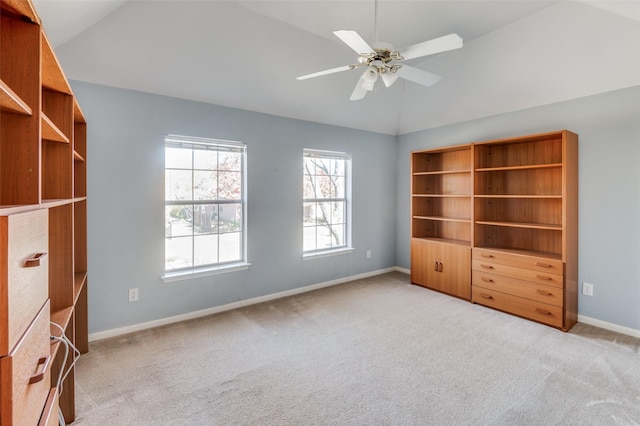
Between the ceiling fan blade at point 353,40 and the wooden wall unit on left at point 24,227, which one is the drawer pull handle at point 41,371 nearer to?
the wooden wall unit on left at point 24,227

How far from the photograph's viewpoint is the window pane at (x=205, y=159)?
136 inches

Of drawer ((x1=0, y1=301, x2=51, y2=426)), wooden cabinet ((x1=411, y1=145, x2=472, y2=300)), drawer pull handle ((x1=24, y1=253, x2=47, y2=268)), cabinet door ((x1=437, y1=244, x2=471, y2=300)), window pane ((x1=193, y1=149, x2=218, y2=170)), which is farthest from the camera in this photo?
wooden cabinet ((x1=411, y1=145, x2=472, y2=300))

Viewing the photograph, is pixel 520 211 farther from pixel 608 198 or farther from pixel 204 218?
pixel 204 218

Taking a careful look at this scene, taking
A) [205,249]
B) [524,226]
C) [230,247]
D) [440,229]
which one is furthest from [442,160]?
[205,249]

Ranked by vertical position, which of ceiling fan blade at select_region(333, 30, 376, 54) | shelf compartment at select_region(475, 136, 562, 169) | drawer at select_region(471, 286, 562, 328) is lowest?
drawer at select_region(471, 286, 562, 328)

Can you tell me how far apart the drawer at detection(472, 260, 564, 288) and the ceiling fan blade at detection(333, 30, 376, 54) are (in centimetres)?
284

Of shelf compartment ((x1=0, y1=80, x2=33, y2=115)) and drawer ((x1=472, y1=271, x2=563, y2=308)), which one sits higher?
shelf compartment ((x1=0, y1=80, x2=33, y2=115))

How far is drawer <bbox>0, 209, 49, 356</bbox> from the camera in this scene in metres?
0.83

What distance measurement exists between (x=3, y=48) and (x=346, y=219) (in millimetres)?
4123

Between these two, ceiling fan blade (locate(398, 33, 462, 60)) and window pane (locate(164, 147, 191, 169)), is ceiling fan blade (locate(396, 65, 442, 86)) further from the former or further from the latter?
window pane (locate(164, 147, 191, 169))

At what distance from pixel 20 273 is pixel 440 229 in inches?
187

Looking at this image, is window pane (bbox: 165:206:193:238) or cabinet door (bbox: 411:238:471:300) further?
cabinet door (bbox: 411:238:471:300)

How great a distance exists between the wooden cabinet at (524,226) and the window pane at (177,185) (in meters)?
3.10

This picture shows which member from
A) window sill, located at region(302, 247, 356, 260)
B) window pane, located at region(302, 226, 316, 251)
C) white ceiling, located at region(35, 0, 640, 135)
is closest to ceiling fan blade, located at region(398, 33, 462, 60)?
white ceiling, located at region(35, 0, 640, 135)
